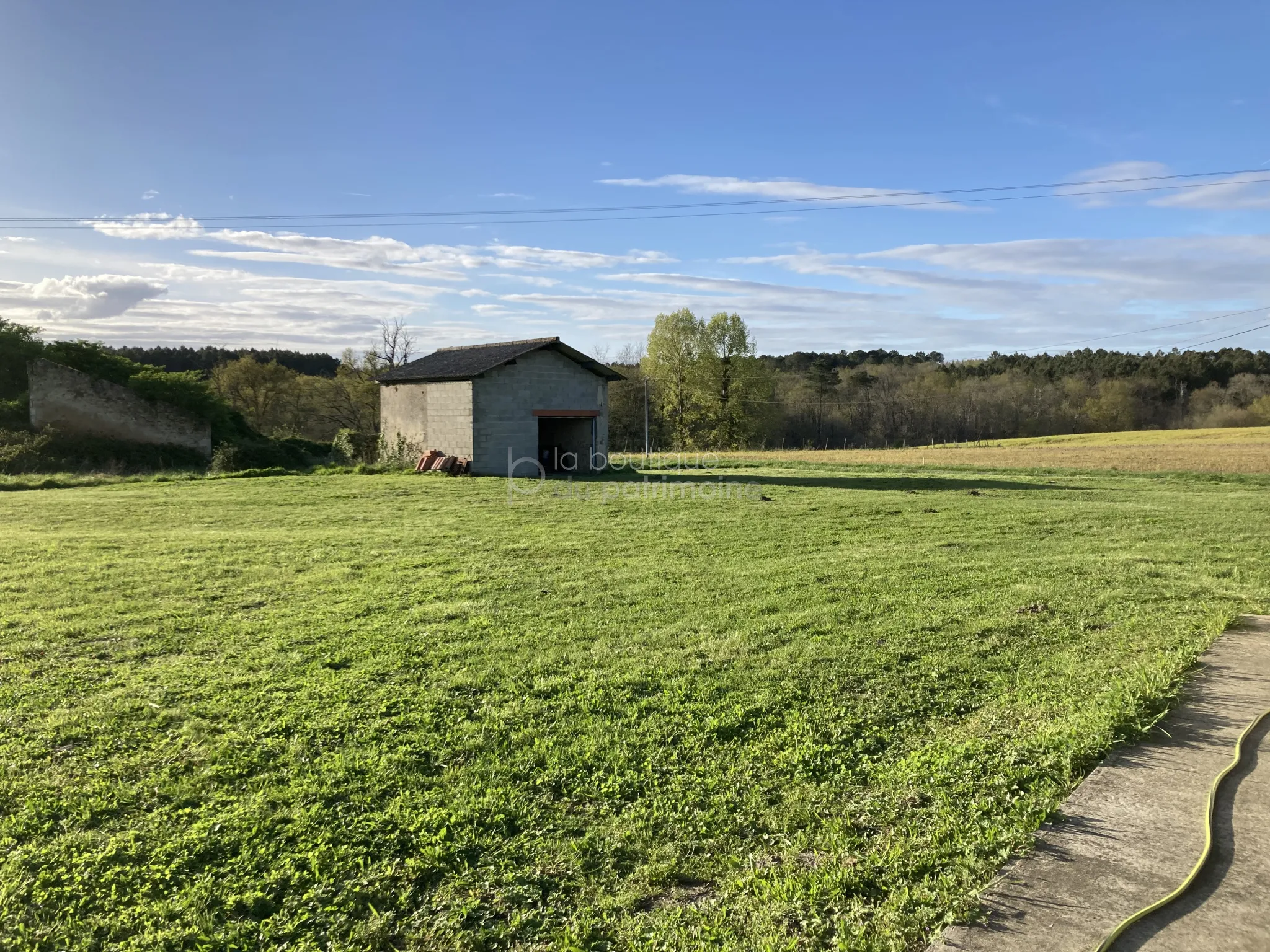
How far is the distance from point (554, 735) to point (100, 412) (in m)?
30.8

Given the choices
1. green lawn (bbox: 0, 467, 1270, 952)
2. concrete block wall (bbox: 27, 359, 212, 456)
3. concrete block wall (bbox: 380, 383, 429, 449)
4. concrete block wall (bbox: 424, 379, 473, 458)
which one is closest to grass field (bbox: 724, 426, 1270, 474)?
concrete block wall (bbox: 424, 379, 473, 458)

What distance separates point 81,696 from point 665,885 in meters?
3.88

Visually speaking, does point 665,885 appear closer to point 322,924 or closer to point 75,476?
point 322,924

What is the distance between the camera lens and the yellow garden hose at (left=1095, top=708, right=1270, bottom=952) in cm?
225

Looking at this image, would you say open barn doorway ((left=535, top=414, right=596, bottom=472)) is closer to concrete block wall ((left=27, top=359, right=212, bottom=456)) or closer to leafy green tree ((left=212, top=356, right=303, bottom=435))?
concrete block wall ((left=27, top=359, right=212, bottom=456))

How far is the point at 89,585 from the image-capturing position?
748 cm

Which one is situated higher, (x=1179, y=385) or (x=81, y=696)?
(x=1179, y=385)

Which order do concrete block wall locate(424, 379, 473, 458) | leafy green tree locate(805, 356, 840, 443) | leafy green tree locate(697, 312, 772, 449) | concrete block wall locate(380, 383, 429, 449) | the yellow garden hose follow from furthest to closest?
leafy green tree locate(805, 356, 840, 443)
leafy green tree locate(697, 312, 772, 449)
concrete block wall locate(380, 383, 429, 449)
concrete block wall locate(424, 379, 473, 458)
the yellow garden hose

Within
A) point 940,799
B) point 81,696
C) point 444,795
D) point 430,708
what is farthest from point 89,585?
point 940,799

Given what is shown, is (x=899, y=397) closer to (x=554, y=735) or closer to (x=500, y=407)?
(x=500, y=407)

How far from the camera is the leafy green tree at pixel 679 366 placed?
5225cm

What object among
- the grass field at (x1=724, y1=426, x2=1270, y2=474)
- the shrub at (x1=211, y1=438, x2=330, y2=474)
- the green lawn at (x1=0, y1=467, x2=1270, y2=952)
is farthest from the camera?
the grass field at (x1=724, y1=426, x2=1270, y2=474)

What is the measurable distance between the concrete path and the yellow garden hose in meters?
0.02

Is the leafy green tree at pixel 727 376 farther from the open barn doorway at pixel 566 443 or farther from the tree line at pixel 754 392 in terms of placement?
the open barn doorway at pixel 566 443
